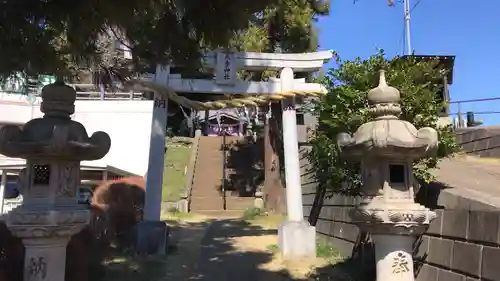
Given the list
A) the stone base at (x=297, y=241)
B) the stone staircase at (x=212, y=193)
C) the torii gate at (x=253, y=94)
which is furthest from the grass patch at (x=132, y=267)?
the stone staircase at (x=212, y=193)

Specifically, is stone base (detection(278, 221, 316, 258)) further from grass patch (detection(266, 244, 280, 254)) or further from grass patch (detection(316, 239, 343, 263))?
grass patch (detection(266, 244, 280, 254))

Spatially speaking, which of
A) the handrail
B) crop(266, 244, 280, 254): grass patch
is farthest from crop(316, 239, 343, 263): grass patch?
the handrail

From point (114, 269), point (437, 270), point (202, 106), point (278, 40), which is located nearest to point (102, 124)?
point (278, 40)

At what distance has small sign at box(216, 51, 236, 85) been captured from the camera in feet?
33.4

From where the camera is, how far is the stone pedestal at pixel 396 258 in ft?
14.9

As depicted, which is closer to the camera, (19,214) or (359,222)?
(19,214)

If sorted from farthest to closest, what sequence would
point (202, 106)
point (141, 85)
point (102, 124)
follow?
point (102, 124) → point (202, 106) → point (141, 85)

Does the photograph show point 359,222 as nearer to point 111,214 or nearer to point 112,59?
point 112,59

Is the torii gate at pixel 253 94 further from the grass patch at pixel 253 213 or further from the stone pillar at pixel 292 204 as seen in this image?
the grass patch at pixel 253 213

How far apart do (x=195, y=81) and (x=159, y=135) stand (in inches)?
59.3

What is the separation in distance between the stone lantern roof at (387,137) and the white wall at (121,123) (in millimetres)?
17256

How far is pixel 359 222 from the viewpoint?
186 inches

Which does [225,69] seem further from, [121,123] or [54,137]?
[121,123]

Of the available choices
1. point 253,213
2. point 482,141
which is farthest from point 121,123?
point 482,141
